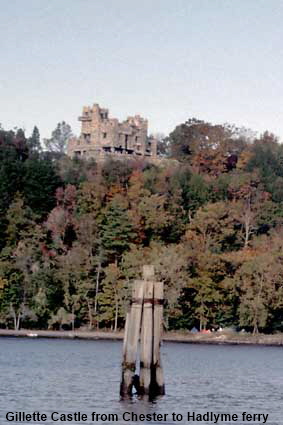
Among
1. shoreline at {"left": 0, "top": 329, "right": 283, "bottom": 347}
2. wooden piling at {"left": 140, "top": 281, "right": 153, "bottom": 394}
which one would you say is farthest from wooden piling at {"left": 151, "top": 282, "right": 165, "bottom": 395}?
shoreline at {"left": 0, "top": 329, "right": 283, "bottom": 347}

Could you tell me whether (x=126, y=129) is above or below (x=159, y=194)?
above

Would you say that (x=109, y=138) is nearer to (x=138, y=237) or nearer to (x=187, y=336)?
(x=138, y=237)

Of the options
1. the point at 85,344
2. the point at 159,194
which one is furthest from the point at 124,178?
the point at 85,344

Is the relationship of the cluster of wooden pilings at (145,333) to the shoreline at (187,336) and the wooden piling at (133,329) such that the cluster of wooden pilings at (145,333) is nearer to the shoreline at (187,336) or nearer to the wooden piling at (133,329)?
the wooden piling at (133,329)

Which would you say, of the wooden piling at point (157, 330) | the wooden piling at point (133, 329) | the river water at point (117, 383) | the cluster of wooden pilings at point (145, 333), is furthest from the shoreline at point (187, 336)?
the wooden piling at point (133, 329)

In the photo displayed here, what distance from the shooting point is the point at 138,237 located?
118 meters

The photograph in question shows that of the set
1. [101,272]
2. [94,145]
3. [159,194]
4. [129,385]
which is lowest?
[129,385]

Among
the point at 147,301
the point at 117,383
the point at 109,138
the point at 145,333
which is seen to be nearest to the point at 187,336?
the point at 117,383

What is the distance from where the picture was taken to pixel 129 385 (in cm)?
3831

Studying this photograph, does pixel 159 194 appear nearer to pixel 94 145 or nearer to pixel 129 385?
pixel 94 145

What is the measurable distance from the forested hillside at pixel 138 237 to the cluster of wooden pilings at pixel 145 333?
6466cm

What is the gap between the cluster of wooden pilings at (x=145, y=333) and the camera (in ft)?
122

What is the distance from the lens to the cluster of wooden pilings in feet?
122

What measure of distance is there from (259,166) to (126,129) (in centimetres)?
2719
